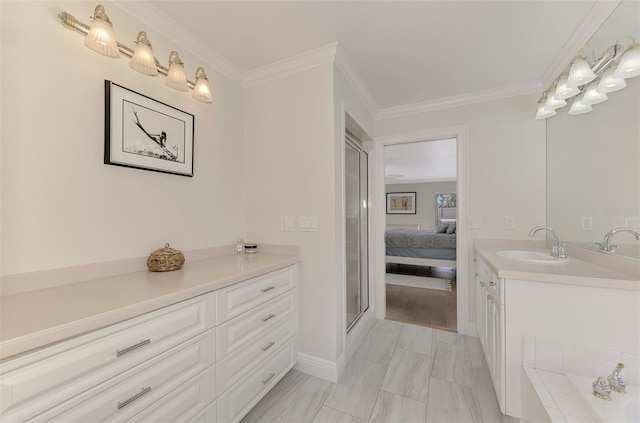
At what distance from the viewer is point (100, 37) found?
1.14 meters

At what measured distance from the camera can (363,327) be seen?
2.52m

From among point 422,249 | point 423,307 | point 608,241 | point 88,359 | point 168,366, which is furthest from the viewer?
point 422,249

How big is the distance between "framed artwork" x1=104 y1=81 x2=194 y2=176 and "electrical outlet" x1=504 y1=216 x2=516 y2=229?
9.01 ft

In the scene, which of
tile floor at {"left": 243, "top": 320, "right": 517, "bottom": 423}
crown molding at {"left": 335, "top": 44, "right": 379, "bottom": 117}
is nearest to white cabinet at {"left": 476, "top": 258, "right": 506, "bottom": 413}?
tile floor at {"left": 243, "top": 320, "right": 517, "bottom": 423}

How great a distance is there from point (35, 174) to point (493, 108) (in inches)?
131

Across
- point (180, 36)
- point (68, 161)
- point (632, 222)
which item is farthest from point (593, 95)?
point (68, 161)

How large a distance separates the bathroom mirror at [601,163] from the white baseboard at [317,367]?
1896 millimetres

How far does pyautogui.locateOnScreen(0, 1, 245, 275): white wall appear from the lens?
105cm

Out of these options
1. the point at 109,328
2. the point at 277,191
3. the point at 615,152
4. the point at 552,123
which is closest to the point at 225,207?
the point at 277,191

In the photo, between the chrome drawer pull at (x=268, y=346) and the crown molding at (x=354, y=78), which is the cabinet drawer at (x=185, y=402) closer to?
the chrome drawer pull at (x=268, y=346)

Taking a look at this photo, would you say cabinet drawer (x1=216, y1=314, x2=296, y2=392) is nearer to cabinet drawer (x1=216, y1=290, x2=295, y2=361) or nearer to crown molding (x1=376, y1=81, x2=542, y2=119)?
cabinet drawer (x1=216, y1=290, x2=295, y2=361)

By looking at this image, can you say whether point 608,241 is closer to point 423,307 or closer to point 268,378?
point 423,307

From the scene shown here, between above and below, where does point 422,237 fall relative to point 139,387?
above

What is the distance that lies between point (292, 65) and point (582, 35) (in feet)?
6.44
